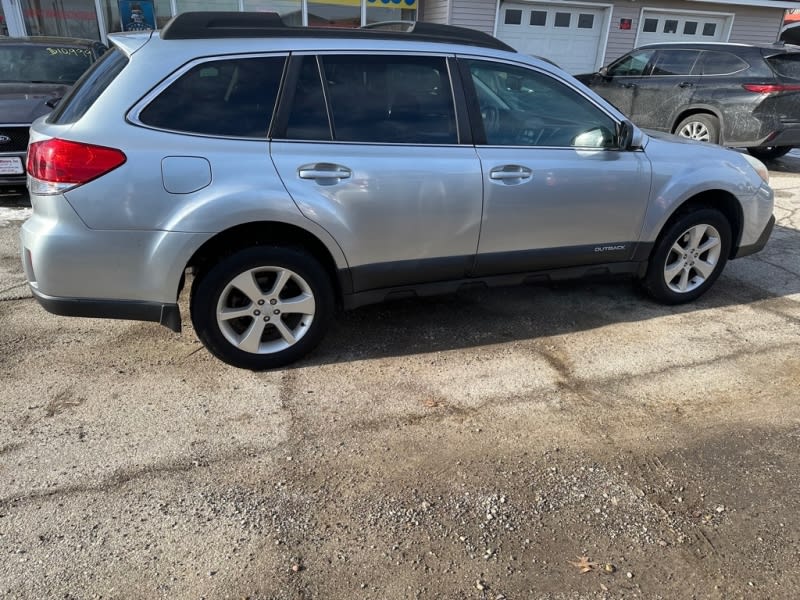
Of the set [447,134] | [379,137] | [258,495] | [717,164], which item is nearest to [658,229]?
[717,164]

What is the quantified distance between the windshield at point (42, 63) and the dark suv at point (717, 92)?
8.12 m

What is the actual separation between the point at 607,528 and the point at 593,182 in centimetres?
220

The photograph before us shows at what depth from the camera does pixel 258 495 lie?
2.51m

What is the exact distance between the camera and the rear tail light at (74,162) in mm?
2859

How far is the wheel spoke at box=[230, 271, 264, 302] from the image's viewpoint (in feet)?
10.5

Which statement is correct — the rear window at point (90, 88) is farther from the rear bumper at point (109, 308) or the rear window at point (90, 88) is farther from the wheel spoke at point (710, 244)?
the wheel spoke at point (710, 244)

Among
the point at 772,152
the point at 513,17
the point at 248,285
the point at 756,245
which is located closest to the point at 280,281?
the point at 248,285

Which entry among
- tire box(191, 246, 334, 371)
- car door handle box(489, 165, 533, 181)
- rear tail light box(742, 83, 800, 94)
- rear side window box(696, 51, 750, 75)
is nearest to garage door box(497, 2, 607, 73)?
rear side window box(696, 51, 750, 75)

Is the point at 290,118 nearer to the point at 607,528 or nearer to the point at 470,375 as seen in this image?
the point at 470,375

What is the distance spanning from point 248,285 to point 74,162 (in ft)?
3.26

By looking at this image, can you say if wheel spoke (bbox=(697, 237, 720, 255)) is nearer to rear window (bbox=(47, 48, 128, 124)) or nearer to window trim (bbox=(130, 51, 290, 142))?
window trim (bbox=(130, 51, 290, 142))

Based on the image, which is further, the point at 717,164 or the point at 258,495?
the point at 717,164

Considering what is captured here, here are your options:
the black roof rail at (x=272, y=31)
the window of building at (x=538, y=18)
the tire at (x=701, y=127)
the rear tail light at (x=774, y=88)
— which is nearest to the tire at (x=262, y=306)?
the black roof rail at (x=272, y=31)

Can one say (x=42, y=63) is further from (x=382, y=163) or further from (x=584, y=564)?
(x=584, y=564)
